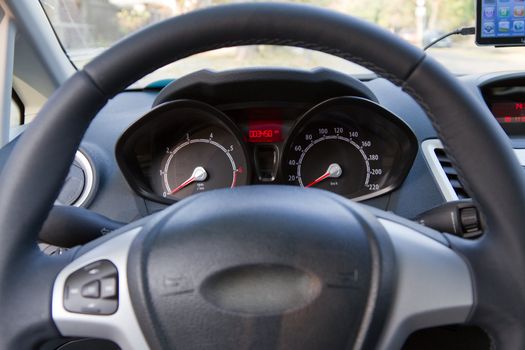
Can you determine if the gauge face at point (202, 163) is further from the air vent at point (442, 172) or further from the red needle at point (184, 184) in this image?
the air vent at point (442, 172)

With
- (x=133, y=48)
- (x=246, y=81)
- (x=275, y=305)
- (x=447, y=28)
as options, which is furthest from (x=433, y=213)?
(x=447, y=28)

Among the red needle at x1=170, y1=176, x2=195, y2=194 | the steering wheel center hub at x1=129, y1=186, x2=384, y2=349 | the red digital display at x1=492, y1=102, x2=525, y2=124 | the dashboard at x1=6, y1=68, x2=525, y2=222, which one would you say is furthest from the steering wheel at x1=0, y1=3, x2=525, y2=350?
the red digital display at x1=492, y1=102, x2=525, y2=124

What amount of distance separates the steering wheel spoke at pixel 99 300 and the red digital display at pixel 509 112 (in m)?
1.83

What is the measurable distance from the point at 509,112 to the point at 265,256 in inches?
70.9

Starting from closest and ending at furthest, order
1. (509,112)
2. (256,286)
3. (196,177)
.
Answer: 1. (256,286)
2. (196,177)
3. (509,112)

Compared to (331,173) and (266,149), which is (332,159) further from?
(266,149)

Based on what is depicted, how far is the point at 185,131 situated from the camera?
2.04 meters

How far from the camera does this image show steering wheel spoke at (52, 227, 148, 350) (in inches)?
30.7

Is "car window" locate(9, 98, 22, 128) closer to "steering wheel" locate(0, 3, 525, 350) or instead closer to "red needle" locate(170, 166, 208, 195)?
"red needle" locate(170, 166, 208, 195)

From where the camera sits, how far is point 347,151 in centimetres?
206

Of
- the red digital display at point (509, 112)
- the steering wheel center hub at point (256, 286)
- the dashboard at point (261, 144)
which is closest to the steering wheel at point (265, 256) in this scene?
the steering wheel center hub at point (256, 286)

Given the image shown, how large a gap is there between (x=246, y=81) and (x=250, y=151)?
0.27 m

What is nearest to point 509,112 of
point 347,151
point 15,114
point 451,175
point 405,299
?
point 451,175

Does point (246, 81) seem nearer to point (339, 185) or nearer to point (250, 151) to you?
point (250, 151)
